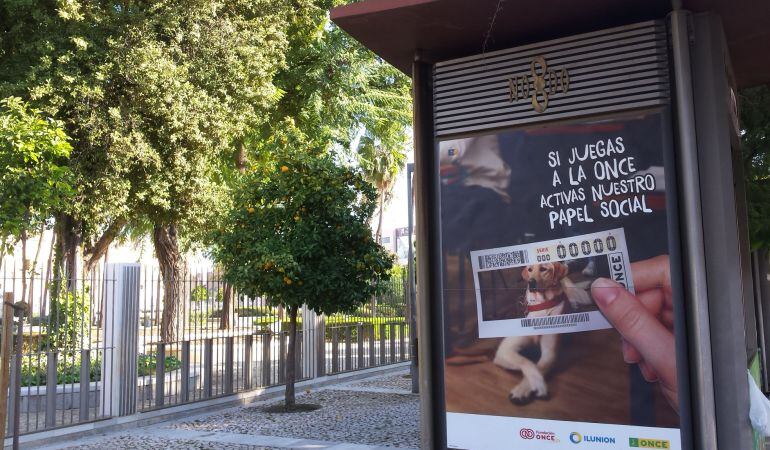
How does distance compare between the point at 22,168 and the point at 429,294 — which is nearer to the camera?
the point at 429,294

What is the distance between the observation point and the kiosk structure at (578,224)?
5.55 meters

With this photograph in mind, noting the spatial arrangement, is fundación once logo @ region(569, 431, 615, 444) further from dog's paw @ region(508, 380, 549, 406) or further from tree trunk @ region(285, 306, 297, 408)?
tree trunk @ region(285, 306, 297, 408)

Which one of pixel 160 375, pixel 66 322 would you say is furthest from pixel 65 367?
pixel 160 375

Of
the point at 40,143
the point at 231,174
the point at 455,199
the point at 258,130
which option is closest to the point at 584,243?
the point at 455,199

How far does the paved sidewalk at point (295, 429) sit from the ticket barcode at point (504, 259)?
13.0ft

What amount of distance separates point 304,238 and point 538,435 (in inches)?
274

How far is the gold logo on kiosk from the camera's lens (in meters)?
6.08

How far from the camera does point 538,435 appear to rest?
234 inches

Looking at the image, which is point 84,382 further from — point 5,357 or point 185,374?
point 5,357

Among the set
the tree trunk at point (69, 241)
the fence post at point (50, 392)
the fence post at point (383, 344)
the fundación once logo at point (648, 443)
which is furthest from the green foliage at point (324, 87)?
the fundación once logo at point (648, 443)

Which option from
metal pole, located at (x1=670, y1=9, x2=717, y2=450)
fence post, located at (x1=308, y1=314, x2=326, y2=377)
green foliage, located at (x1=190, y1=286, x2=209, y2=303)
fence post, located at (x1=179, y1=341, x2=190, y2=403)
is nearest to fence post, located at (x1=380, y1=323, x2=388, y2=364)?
fence post, located at (x1=308, y1=314, x2=326, y2=377)

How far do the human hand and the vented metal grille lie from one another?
4.46ft

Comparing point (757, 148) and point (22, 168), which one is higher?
point (757, 148)

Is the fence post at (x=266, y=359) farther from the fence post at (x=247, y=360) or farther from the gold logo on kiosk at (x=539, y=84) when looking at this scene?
the gold logo on kiosk at (x=539, y=84)
